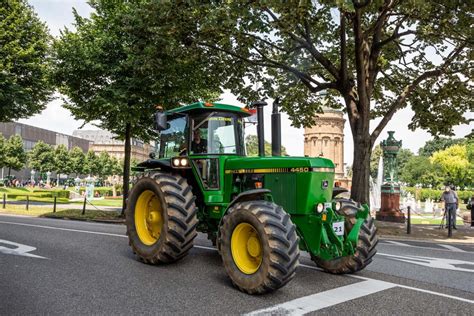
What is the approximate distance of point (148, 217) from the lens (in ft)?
23.2

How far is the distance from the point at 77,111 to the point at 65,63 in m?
2.64

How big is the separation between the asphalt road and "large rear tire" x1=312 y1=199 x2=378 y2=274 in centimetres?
17

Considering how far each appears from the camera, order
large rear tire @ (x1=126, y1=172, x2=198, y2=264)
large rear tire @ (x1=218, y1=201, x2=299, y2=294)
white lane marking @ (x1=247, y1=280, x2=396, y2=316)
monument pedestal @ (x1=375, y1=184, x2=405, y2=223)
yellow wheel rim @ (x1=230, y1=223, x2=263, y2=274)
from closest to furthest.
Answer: white lane marking @ (x1=247, y1=280, x2=396, y2=316), large rear tire @ (x1=218, y1=201, x2=299, y2=294), yellow wheel rim @ (x1=230, y1=223, x2=263, y2=274), large rear tire @ (x1=126, y1=172, x2=198, y2=264), monument pedestal @ (x1=375, y1=184, x2=405, y2=223)

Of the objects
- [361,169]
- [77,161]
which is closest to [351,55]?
[361,169]

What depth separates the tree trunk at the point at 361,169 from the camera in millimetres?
14445

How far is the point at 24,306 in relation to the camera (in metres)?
4.31

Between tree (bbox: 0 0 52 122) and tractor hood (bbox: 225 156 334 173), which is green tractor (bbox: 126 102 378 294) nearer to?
tractor hood (bbox: 225 156 334 173)

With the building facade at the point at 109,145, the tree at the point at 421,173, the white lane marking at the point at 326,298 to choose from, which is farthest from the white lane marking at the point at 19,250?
the building facade at the point at 109,145

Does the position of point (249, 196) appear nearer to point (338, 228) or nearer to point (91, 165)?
point (338, 228)

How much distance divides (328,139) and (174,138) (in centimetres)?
4558

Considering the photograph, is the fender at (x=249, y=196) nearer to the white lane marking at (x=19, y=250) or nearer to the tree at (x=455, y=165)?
the white lane marking at (x=19, y=250)

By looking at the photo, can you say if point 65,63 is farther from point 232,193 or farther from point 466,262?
point 466,262

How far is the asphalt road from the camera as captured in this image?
4.38 meters

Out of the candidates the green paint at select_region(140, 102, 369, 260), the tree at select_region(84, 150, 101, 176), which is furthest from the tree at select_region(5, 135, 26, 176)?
the green paint at select_region(140, 102, 369, 260)
